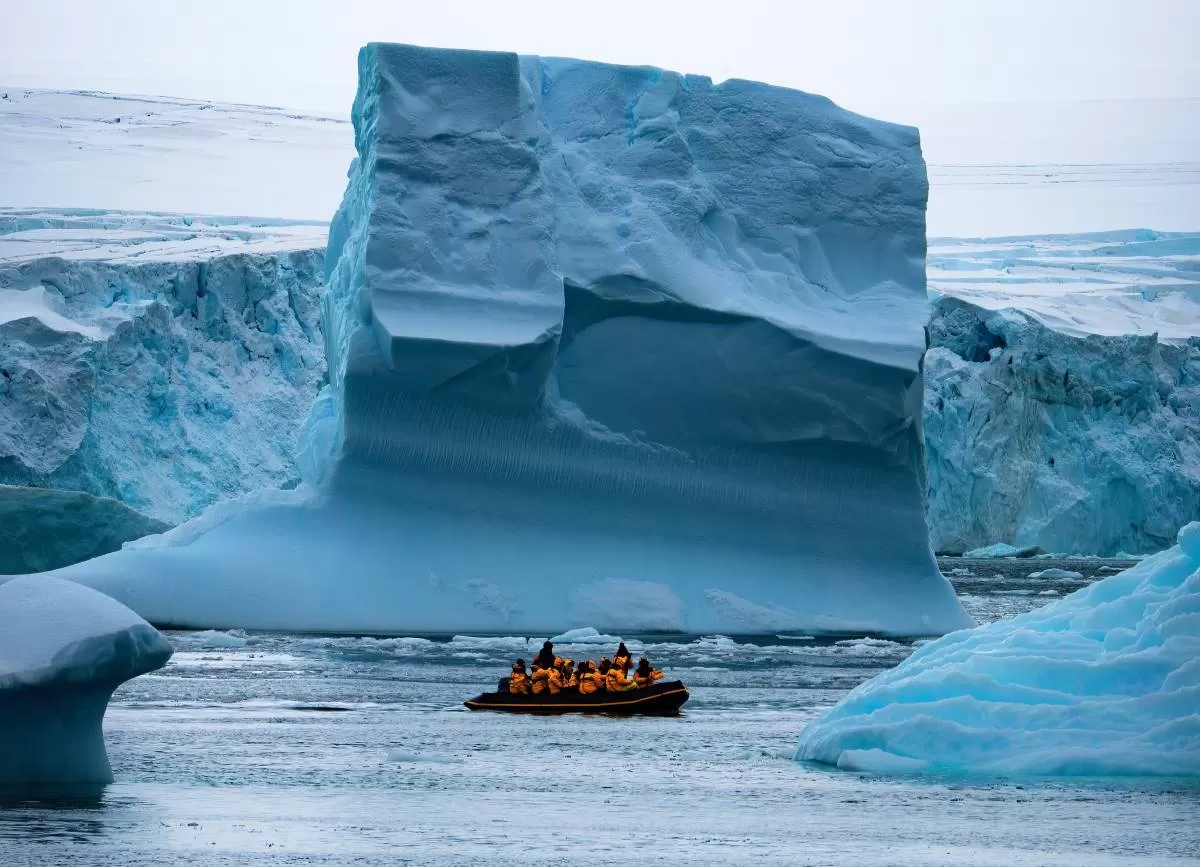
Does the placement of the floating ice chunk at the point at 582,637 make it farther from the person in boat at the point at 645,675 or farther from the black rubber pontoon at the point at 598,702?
the person in boat at the point at 645,675

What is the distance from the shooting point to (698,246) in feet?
60.6

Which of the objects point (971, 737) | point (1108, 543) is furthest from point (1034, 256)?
point (971, 737)

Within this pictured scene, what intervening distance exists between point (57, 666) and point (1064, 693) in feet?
15.8

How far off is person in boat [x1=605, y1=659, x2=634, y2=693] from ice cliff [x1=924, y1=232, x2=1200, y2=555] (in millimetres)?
17825

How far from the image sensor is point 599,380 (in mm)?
17766

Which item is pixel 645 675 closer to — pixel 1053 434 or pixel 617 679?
pixel 617 679

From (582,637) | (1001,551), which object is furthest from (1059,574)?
(582,637)

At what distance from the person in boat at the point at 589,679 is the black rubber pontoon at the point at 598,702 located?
39 mm

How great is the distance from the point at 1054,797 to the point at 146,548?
10085 millimetres

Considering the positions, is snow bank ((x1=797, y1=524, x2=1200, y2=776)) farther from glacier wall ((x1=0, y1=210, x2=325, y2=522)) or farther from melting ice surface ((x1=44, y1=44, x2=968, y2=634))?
glacier wall ((x1=0, y1=210, x2=325, y2=522))

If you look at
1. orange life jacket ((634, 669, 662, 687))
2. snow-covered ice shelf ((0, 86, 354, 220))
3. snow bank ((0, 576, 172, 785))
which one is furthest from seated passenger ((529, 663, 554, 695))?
snow-covered ice shelf ((0, 86, 354, 220))

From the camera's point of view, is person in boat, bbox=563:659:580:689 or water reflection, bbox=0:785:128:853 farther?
person in boat, bbox=563:659:580:689

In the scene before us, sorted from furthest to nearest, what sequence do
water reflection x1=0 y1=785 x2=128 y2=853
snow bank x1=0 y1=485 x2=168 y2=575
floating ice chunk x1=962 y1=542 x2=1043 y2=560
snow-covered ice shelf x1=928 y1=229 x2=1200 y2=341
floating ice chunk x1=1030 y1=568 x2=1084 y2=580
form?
1. snow-covered ice shelf x1=928 y1=229 x2=1200 y2=341
2. floating ice chunk x1=962 y1=542 x2=1043 y2=560
3. floating ice chunk x1=1030 y1=568 x2=1084 y2=580
4. snow bank x1=0 y1=485 x2=168 y2=575
5. water reflection x1=0 y1=785 x2=128 y2=853

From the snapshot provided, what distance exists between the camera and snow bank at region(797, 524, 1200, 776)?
8.94 m
